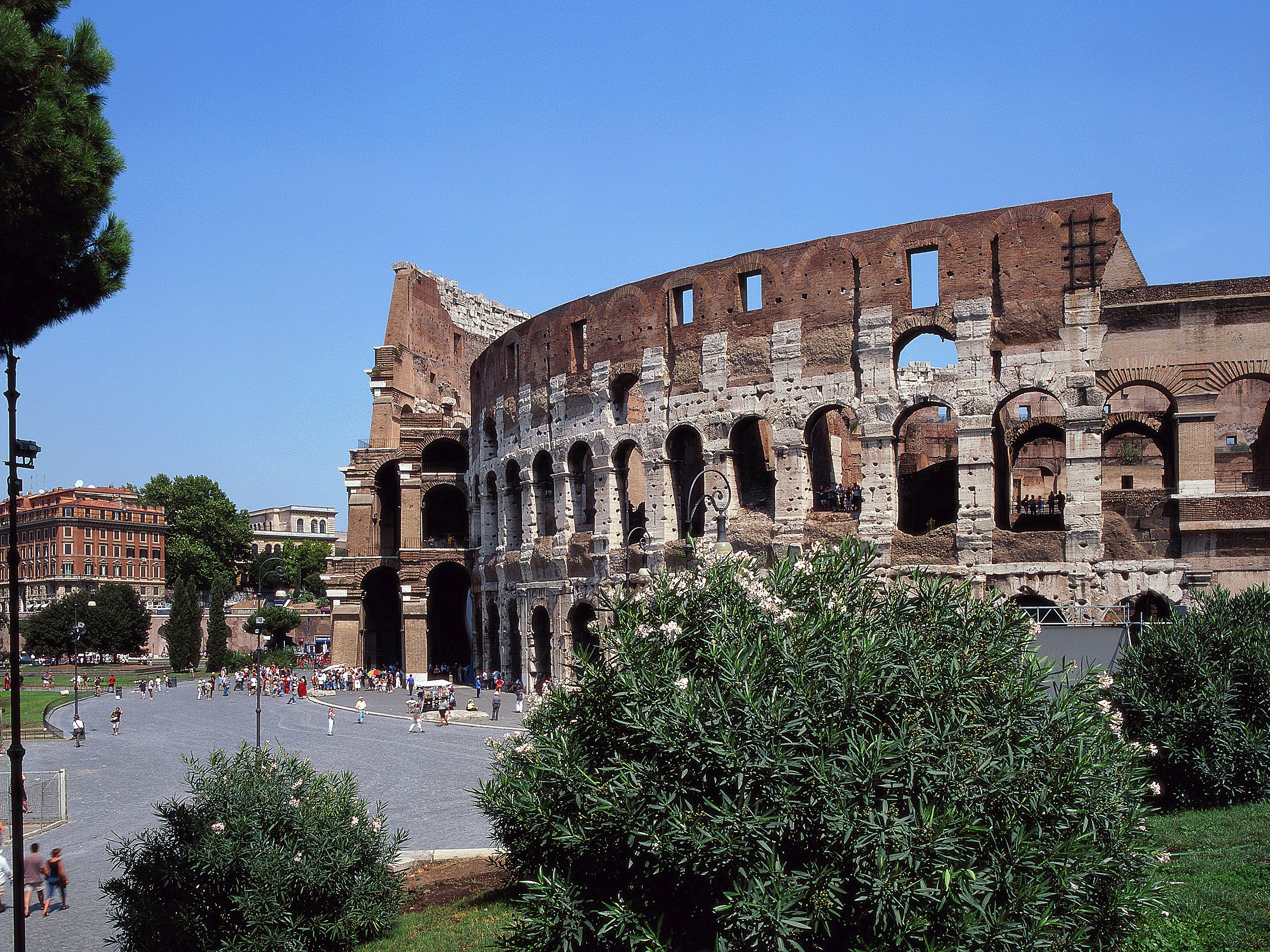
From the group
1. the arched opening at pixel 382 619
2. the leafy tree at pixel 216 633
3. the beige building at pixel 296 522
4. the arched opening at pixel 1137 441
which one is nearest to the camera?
the arched opening at pixel 1137 441

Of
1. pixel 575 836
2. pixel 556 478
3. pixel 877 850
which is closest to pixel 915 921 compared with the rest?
pixel 877 850

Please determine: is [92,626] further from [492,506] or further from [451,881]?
[451,881]

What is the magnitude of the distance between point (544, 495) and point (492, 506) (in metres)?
4.80

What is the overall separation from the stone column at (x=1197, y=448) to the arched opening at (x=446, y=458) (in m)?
28.9

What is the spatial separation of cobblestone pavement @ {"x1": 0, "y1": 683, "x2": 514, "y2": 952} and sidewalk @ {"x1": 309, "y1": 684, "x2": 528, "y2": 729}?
0.54 m

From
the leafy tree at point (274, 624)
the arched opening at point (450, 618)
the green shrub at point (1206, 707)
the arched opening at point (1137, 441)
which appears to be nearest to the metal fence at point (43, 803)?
the green shrub at point (1206, 707)

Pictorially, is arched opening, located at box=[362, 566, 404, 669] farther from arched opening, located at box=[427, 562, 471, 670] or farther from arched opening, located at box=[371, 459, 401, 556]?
arched opening, located at box=[427, 562, 471, 670]

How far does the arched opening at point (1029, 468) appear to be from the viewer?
23.0m

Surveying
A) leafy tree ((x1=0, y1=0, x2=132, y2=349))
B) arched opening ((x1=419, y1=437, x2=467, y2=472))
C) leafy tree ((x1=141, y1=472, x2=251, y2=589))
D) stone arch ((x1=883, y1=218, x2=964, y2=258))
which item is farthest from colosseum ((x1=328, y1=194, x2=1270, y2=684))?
leafy tree ((x1=141, y1=472, x2=251, y2=589))

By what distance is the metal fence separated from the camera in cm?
1705

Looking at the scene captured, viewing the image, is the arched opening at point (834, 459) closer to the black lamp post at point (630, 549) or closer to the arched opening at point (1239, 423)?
the black lamp post at point (630, 549)

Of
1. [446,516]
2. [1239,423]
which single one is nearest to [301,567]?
[446,516]

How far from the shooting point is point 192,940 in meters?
9.38

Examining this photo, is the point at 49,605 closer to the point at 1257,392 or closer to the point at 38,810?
the point at 38,810
